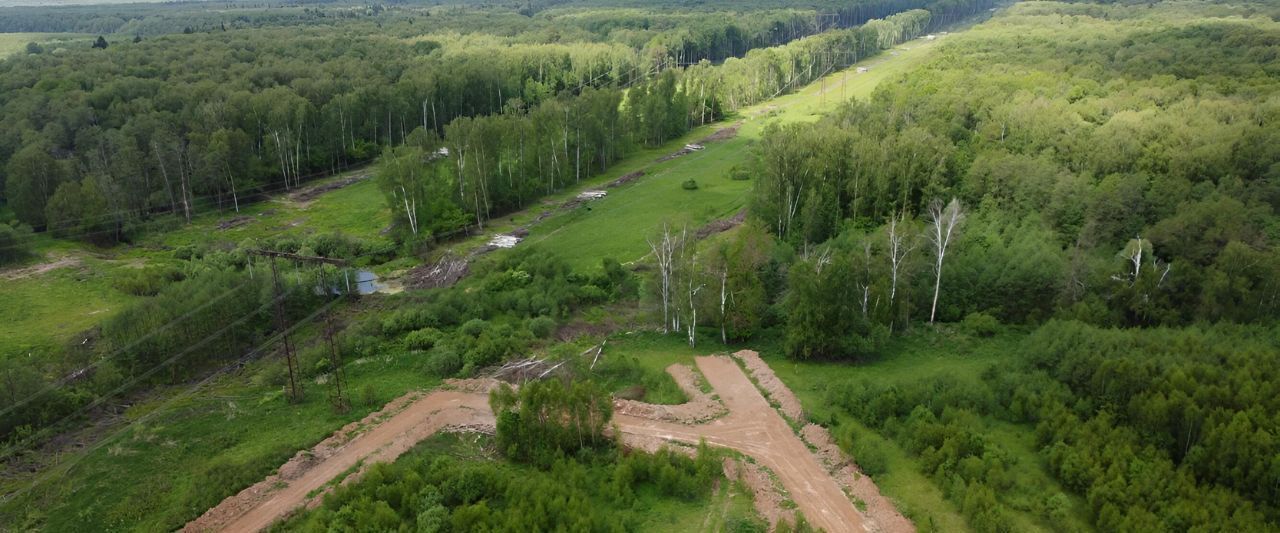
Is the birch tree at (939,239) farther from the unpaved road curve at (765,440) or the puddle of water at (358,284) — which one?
the puddle of water at (358,284)

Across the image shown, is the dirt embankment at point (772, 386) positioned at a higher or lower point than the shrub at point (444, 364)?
lower

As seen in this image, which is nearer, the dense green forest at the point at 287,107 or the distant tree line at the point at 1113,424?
the distant tree line at the point at 1113,424

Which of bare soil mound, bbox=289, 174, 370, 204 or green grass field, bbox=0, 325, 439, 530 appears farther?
bare soil mound, bbox=289, 174, 370, 204

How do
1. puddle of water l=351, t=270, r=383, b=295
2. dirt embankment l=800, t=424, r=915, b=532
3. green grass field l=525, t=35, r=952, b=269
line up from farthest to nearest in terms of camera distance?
green grass field l=525, t=35, r=952, b=269, puddle of water l=351, t=270, r=383, b=295, dirt embankment l=800, t=424, r=915, b=532

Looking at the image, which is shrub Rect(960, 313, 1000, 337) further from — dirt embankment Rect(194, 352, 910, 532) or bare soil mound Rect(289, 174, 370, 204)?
bare soil mound Rect(289, 174, 370, 204)

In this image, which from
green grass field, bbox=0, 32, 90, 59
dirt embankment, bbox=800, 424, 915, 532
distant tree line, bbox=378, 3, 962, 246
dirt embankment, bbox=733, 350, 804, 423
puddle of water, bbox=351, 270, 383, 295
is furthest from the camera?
green grass field, bbox=0, 32, 90, 59

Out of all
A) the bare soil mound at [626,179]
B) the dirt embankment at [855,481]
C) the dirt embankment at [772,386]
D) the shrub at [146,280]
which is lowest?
the dirt embankment at [855,481]

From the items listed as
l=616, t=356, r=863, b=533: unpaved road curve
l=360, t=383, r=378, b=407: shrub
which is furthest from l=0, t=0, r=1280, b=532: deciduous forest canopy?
l=616, t=356, r=863, b=533: unpaved road curve

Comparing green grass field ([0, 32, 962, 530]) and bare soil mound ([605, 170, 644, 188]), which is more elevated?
bare soil mound ([605, 170, 644, 188])

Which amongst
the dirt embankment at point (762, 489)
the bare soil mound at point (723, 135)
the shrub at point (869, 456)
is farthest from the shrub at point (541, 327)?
the bare soil mound at point (723, 135)
